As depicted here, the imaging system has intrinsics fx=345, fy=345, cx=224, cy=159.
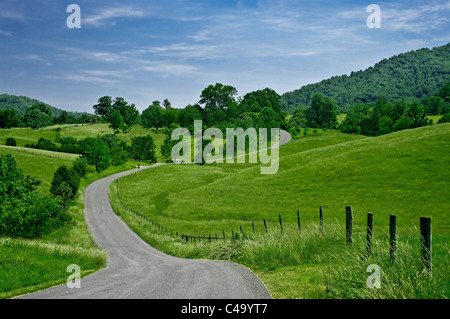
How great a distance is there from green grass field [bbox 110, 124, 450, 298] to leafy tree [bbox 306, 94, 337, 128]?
10027cm

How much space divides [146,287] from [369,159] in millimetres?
69466

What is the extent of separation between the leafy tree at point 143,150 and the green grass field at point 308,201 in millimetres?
46572

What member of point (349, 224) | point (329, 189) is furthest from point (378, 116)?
point (349, 224)

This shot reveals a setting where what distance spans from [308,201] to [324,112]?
144 metres

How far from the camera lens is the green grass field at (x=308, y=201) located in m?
15.0

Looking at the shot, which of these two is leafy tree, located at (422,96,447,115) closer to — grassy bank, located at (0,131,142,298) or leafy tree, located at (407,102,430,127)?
leafy tree, located at (407,102,430,127)

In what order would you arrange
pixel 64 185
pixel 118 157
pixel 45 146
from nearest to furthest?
pixel 64 185
pixel 118 157
pixel 45 146

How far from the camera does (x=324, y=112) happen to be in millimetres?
192750

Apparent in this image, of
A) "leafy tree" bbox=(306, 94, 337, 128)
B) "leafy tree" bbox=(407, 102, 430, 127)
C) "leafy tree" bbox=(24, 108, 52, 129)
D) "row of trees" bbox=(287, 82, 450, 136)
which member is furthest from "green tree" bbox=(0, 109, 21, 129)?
"leafy tree" bbox=(407, 102, 430, 127)

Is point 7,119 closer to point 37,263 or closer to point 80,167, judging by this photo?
point 80,167

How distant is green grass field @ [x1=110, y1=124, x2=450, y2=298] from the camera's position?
15.0 m

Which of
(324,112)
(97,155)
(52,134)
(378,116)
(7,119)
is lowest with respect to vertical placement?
(97,155)

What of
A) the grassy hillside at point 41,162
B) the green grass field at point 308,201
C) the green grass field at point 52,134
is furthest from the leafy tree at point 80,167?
the green grass field at point 52,134
